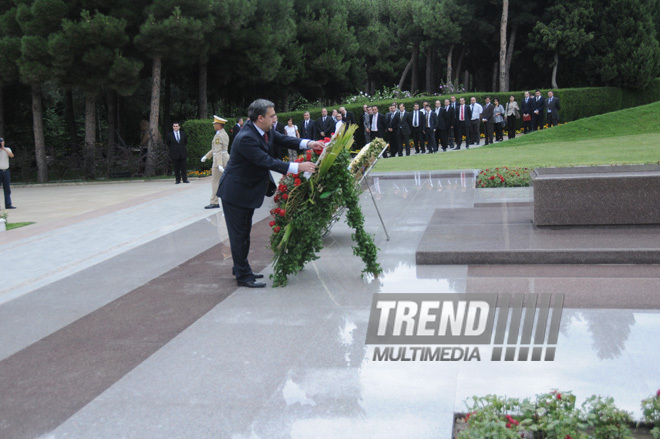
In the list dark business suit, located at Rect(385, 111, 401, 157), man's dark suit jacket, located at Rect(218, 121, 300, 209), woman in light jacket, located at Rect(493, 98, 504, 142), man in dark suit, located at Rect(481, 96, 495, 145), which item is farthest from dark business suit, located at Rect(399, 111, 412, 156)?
man's dark suit jacket, located at Rect(218, 121, 300, 209)

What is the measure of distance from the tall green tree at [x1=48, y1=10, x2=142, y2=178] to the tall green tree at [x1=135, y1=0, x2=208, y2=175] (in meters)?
0.79

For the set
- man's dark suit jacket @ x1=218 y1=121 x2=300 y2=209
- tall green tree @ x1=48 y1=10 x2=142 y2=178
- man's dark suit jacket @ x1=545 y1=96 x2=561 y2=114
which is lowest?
man's dark suit jacket @ x1=218 y1=121 x2=300 y2=209

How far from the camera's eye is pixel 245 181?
7.08 meters

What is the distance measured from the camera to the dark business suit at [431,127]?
82.8 ft

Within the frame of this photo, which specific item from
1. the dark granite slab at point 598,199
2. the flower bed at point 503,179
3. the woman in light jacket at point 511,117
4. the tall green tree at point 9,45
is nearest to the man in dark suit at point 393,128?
the woman in light jacket at point 511,117

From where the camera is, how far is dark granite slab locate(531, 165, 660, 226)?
8.47m

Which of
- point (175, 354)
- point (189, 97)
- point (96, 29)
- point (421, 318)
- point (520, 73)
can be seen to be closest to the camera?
point (175, 354)

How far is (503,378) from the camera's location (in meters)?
4.45

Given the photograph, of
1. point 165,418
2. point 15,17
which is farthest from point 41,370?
point 15,17

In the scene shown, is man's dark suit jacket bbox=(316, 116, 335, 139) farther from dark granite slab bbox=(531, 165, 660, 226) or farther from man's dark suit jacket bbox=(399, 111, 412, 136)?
dark granite slab bbox=(531, 165, 660, 226)

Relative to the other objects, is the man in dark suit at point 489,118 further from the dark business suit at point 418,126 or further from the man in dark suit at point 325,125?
the man in dark suit at point 325,125

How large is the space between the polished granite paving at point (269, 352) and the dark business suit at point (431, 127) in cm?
1680

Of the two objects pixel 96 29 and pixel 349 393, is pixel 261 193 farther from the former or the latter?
pixel 96 29

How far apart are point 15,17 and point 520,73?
31040mm
